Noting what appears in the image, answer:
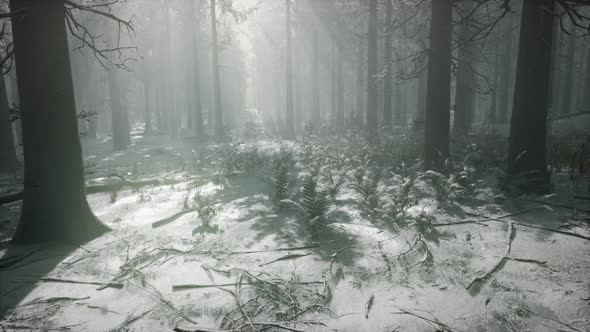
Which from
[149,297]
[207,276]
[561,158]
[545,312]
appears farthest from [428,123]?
[149,297]

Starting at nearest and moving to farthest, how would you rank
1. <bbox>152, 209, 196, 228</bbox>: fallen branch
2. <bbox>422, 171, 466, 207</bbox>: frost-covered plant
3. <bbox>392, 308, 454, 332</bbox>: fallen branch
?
<bbox>392, 308, 454, 332</bbox>: fallen branch < <bbox>152, 209, 196, 228</bbox>: fallen branch < <bbox>422, 171, 466, 207</bbox>: frost-covered plant

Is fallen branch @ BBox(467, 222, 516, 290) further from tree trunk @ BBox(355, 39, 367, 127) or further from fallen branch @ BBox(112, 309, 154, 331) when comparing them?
tree trunk @ BBox(355, 39, 367, 127)

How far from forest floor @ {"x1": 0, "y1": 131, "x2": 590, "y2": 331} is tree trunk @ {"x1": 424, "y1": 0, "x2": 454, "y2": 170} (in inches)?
46.0

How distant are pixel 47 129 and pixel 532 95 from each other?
7.70m

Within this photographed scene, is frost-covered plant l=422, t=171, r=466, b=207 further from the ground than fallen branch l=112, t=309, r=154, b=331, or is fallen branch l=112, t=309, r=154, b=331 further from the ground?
frost-covered plant l=422, t=171, r=466, b=207

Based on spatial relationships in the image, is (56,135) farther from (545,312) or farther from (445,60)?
(445,60)

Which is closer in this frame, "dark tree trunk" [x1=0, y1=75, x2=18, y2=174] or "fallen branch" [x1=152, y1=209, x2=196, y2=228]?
"fallen branch" [x1=152, y1=209, x2=196, y2=228]

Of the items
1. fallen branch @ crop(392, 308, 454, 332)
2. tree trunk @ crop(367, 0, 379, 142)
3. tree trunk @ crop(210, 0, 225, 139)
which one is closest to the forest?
fallen branch @ crop(392, 308, 454, 332)

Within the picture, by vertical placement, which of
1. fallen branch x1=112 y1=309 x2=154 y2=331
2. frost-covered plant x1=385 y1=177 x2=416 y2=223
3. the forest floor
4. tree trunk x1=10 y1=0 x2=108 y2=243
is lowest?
fallen branch x1=112 y1=309 x2=154 y2=331

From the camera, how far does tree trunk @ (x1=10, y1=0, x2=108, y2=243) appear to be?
177 inches

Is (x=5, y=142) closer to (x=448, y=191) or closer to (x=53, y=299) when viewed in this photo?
(x=53, y=299)

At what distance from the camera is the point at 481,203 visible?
5641 millimetres

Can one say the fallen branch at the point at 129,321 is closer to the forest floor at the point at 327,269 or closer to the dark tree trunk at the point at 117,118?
the forest floor at the point at 327,269

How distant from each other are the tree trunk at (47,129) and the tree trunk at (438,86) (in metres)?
6.39
